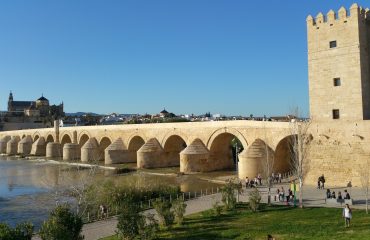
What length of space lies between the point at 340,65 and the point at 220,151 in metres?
13.5

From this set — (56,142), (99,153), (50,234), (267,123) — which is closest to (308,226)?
(50,234)

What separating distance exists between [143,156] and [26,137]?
113 feet

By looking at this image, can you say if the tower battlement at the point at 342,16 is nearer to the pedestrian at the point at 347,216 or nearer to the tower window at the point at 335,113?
the tower window at the point at 335,113

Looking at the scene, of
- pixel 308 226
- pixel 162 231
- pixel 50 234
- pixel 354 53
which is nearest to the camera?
pixel 50 234

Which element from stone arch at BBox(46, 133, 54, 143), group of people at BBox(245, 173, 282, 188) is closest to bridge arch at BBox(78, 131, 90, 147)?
stone arch at BBox(46, 133, 54, 143)

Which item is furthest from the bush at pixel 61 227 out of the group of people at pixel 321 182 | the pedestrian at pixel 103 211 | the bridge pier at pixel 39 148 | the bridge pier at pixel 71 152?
the bridge pier at pixel 39 148

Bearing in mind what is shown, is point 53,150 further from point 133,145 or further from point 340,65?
point 340,65

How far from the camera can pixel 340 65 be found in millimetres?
18812

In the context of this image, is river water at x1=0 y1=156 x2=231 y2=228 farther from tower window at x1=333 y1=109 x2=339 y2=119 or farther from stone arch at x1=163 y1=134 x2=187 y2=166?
tower window at x1=333 y1=109 x2=339 y2=119

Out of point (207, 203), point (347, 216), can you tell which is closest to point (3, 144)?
point (207, 203)

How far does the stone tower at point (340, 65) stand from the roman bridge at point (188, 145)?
385 centimetres

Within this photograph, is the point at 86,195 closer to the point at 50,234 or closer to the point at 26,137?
the point at 50,234

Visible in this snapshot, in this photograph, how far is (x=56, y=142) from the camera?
5328 centimetres

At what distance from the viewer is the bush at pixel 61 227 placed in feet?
30.2
